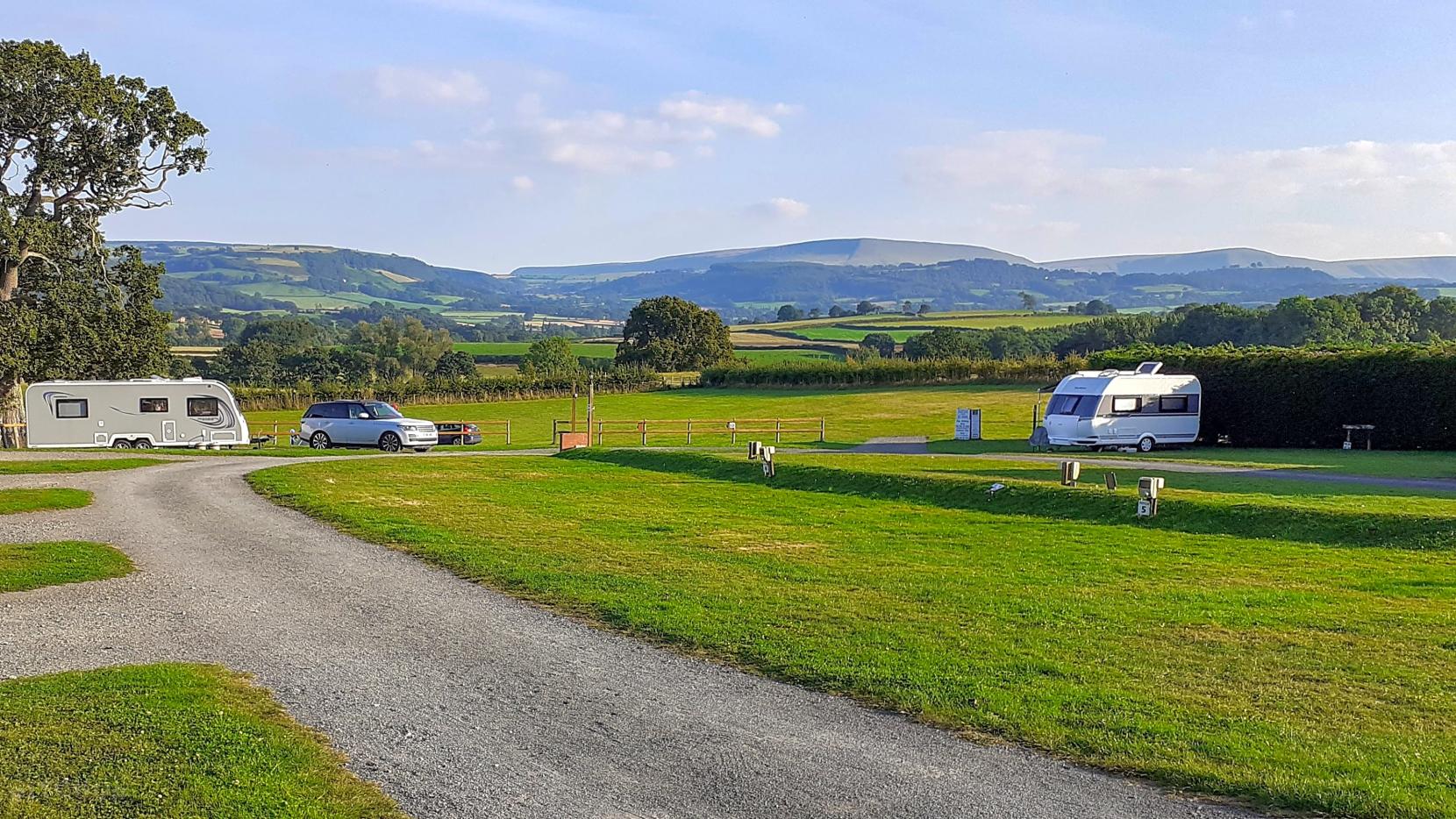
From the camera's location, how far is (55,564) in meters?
12.9

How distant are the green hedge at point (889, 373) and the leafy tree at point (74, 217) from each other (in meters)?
41.4

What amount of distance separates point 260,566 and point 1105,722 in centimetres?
980

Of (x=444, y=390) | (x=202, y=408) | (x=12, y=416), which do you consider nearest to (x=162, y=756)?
(x=202, y=408)

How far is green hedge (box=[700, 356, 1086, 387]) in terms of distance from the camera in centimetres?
6688

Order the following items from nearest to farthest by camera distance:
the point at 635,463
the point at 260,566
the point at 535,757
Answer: the point at 535,757, the point at 260,566, the point at 635,463

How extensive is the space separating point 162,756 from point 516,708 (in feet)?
6.99

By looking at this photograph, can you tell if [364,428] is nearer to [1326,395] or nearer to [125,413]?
[125,413]

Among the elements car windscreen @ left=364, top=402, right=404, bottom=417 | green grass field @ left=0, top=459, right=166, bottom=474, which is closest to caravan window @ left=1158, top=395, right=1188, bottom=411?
car windscreen @ left=364, top=402, right=404, bottom=417

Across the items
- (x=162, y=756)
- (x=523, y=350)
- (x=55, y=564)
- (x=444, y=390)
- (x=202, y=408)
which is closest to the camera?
(x=162, y=756)

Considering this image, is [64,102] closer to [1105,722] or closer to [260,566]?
[260,566]

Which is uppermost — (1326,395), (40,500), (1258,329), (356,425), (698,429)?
(1258,329)

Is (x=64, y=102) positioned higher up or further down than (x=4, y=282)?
higher up

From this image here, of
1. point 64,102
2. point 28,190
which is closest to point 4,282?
point 28,190

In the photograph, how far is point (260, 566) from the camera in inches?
520
